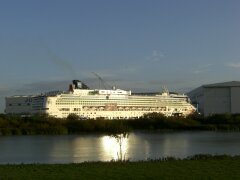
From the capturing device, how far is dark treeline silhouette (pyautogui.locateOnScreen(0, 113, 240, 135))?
112 ft

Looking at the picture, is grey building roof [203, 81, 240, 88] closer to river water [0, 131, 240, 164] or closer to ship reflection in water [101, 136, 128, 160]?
river water [0, 131, 240, 164]

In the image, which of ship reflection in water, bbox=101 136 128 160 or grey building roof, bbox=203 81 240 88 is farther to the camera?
grey building roof, bbox=203 81 240 88

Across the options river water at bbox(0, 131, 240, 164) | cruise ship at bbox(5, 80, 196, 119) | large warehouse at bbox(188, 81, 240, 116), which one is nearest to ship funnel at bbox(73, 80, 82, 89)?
cruise ship at bbox(5, 80, 196, 119)

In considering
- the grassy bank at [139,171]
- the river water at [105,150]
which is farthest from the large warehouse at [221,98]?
the grassy bank at [139,171]

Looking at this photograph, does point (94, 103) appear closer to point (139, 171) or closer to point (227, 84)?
point (227, 84)

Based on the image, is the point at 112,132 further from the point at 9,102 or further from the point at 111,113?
the point at 9,102

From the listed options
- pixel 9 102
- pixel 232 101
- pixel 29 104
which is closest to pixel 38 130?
pixel 29 104

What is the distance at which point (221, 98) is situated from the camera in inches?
2569

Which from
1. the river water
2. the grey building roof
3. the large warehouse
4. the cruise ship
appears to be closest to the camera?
the river water

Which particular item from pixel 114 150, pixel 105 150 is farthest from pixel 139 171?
pixel 105 150

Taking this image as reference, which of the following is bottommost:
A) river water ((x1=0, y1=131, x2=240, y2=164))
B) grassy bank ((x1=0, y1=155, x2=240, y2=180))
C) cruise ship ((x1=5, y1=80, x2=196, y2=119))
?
river water ((x1=0, y1=131, x2=240, y2=164))

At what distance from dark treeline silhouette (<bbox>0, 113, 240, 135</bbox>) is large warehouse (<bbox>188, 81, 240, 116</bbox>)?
19.0 meters

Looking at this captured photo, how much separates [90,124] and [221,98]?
32.5 metres

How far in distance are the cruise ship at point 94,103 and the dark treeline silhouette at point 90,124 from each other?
446 centimetres
